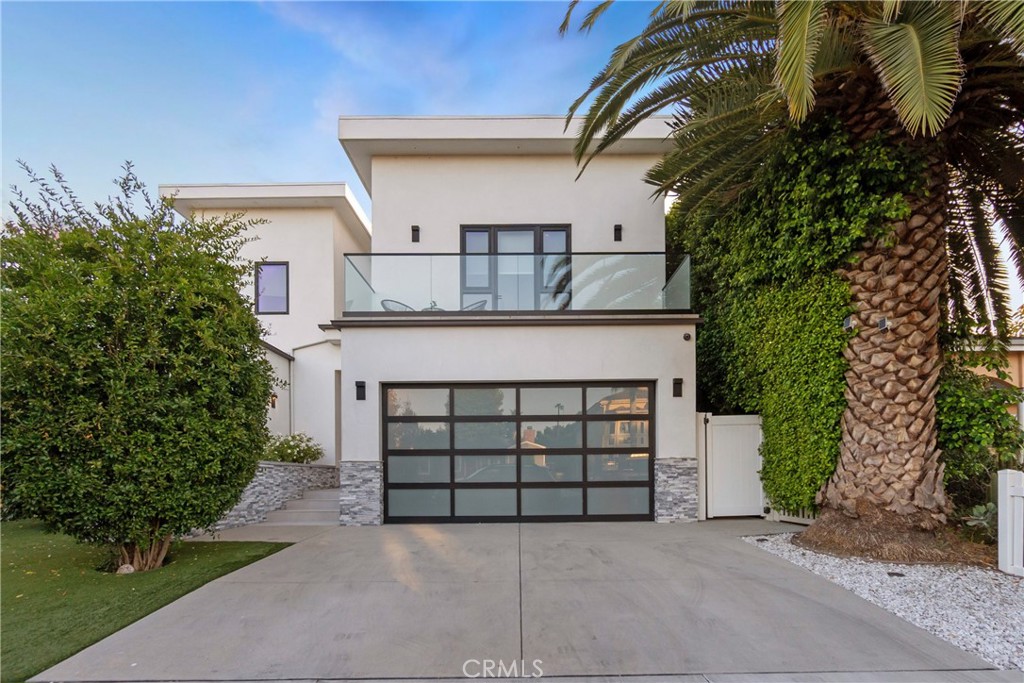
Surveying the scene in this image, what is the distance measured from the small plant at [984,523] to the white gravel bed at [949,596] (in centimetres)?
74

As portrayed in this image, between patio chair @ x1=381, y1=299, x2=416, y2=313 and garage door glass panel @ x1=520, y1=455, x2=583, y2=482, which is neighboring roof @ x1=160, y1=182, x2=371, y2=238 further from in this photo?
garage door glass panel @ x1=520, y1=455, x2=583, y2=482

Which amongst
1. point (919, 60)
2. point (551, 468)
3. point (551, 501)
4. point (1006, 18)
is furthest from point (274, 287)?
point (1006, 18)

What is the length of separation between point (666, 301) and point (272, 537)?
7450 mm

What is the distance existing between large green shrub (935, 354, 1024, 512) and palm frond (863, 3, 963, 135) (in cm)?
346

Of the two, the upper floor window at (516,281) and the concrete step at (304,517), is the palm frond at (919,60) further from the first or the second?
the concrete step at (304,517)

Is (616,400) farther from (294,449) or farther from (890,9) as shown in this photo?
(294,449)

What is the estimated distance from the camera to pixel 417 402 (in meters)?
8.23

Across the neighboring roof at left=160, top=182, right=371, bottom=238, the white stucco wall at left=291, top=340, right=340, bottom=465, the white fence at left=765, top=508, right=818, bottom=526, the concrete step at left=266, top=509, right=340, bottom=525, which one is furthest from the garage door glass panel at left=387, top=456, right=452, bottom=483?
the neighboring roof at left=160, top=182, right=371, bottom=238

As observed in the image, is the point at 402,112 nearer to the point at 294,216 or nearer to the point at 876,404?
the point at 294,216

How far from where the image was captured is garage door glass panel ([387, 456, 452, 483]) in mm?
8109

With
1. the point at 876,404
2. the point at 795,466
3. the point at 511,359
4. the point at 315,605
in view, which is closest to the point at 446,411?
the point at 511,359

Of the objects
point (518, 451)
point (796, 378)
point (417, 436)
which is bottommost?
point (518, 451)

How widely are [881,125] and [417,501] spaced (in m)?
8.53

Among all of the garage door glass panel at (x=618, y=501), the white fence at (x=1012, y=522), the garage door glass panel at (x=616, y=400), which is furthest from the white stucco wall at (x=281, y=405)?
the white fence at (x=1012, y=522)
